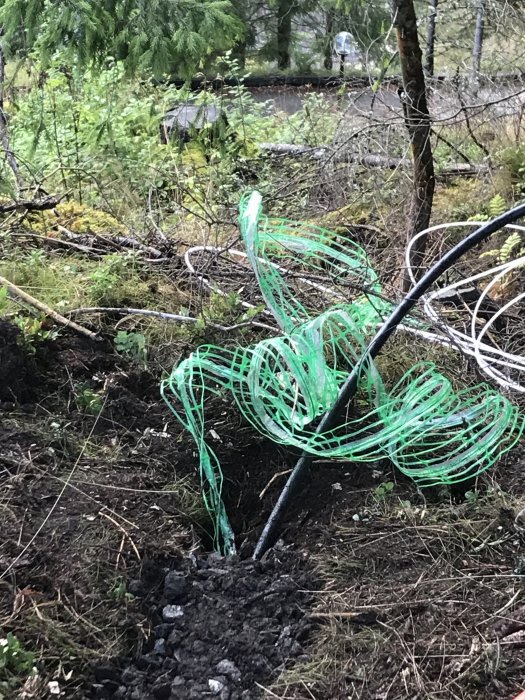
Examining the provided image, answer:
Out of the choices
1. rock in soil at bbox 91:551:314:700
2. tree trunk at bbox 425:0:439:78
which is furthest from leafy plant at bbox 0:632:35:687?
tree trunk at bbox 425:0:439:78

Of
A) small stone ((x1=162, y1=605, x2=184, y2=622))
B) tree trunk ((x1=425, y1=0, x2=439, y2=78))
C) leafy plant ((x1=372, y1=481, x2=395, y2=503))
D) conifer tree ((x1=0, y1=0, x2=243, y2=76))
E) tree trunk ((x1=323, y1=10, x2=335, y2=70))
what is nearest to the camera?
small stone ((x1=162, y1=605, x2=184, y2=622))

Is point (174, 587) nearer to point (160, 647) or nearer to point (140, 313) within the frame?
point (160, 647)

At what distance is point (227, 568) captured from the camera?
2113 millimetres

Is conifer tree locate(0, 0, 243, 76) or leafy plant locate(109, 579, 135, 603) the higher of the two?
conifer tree locate(0, 0, 243, 76)

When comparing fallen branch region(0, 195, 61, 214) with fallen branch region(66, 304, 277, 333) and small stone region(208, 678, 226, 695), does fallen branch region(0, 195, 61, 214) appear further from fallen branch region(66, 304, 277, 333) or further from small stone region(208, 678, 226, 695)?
small stone region(208, 678, 226, 695)

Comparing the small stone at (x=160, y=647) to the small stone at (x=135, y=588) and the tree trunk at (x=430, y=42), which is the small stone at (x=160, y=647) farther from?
the tree trunk at (x=430, y=42)

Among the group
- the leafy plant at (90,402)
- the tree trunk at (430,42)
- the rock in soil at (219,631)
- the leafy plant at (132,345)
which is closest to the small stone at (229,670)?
the rock in soil at (219,631)

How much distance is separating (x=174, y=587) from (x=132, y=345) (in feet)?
4.28

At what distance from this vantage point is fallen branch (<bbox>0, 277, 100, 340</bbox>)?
306cm

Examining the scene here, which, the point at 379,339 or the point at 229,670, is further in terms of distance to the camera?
the point at 379,339

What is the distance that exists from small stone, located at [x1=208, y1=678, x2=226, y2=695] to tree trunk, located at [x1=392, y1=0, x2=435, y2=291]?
2.20 m

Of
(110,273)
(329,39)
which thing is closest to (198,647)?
(110,273)

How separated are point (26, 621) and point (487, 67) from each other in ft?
18.6

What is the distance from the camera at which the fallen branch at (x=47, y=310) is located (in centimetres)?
306
